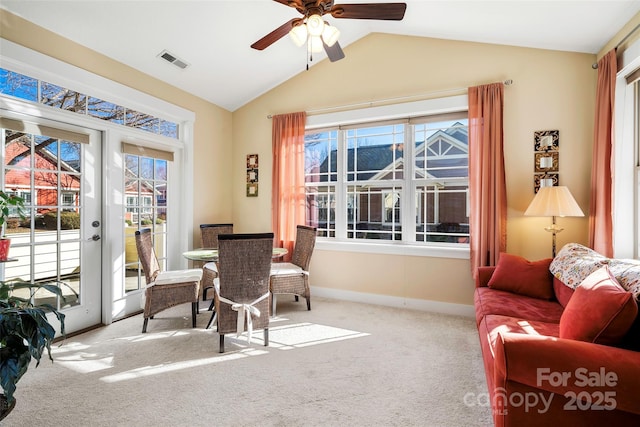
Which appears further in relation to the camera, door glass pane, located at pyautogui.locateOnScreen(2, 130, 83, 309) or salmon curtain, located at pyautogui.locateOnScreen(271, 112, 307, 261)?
salmon curtain, located at pyautogui.locateOnScreen(271, 112, 307, 261)

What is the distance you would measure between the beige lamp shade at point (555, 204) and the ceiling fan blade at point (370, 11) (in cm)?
198

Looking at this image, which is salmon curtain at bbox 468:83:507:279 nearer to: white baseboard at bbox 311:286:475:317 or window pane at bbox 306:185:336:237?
white baseboard at bbox 311:286:475:317

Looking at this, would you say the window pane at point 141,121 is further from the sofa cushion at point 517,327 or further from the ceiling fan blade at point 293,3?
the sofa cushion at point 517,327

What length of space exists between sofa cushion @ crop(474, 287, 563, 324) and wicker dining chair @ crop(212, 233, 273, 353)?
1.74 meters

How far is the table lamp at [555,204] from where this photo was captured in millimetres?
2605

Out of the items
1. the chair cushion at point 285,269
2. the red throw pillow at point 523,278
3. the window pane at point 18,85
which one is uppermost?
the window pane at point 18,85

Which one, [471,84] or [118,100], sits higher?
[471,84]

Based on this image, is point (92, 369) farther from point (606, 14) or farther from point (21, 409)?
point (606, 14)

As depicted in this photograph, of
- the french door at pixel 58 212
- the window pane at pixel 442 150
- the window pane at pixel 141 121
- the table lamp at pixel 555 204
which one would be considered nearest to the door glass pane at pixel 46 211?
the french door at pixel 58 212

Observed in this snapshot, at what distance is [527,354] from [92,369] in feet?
9.05

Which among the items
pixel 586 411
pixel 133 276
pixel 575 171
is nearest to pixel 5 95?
pixel 133 276

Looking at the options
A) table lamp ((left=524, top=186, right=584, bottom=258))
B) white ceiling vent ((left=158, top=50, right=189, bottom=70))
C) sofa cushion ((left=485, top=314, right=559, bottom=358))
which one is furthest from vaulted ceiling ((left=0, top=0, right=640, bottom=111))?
sofa cushion ((left=485, top=314, right=559, bottom=358))

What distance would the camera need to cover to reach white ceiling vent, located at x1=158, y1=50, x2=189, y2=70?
3.25m

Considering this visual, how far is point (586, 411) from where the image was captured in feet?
4.12
